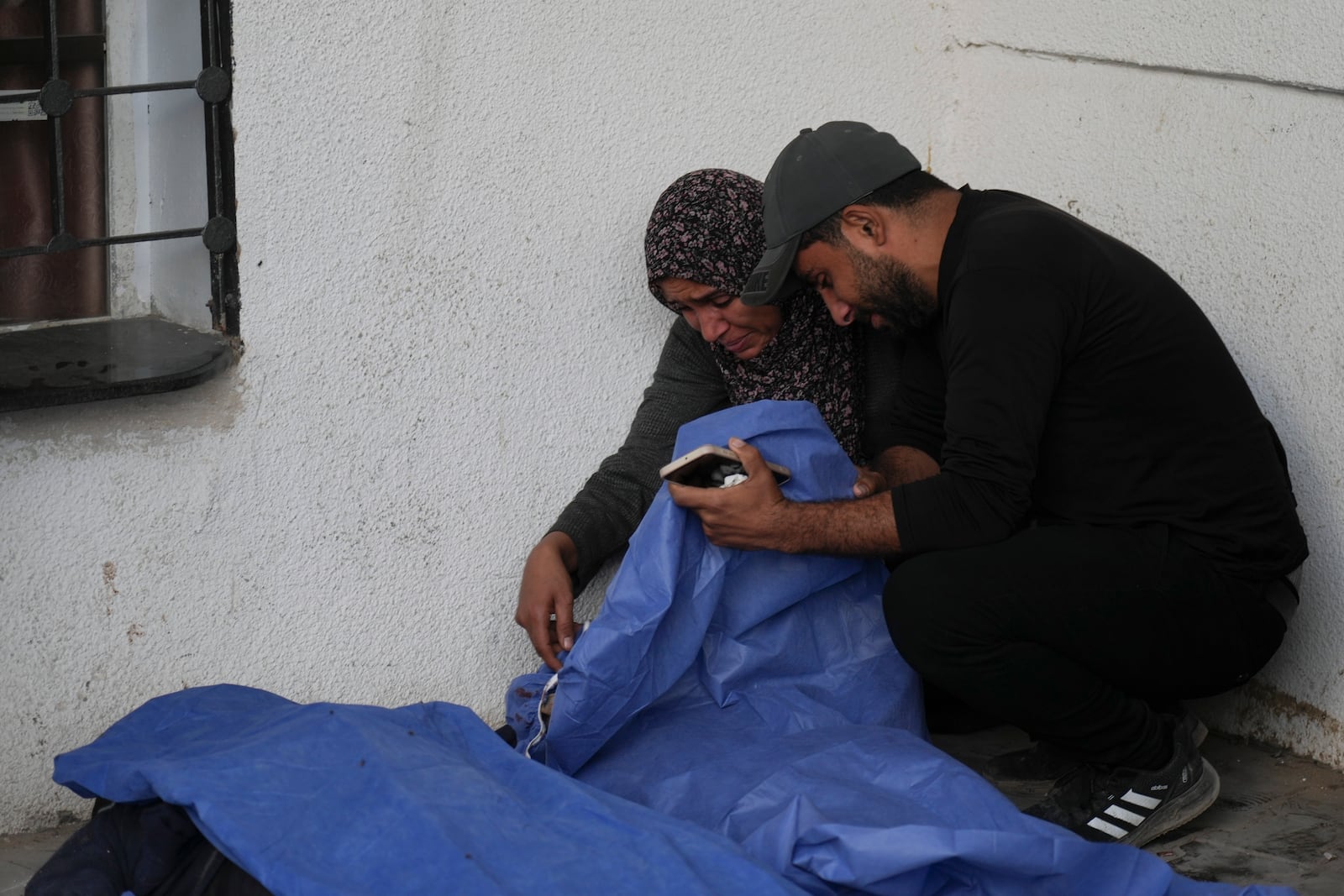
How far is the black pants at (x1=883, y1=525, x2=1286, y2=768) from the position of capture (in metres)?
2.09

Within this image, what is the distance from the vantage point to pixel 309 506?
2.28 meters

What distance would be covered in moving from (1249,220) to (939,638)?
1020 millimetres

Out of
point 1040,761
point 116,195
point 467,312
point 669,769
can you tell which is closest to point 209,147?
point 116,195

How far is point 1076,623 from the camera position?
2090mm

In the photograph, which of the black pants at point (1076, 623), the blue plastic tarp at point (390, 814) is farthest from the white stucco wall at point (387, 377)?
the black pants at point (1076, 623)

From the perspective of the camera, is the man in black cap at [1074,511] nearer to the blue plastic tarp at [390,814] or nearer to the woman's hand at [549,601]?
the woman's hand at [549,601]

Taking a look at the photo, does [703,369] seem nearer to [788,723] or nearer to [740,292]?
[740,292]

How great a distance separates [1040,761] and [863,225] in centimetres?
103

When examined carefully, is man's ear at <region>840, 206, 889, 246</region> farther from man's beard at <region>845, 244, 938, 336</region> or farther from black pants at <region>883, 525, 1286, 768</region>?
black pants at <region>883, 525, 1286, 768</region>

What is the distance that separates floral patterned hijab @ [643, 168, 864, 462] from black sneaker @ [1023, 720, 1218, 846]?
2.47 feet

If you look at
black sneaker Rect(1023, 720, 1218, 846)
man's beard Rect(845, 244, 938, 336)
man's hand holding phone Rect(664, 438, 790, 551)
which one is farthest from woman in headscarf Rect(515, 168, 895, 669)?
black sneaker Rect(1023, 720, 1218, 846)

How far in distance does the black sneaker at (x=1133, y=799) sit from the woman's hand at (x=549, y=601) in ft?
2.89

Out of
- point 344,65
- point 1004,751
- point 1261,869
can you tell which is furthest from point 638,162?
point 1261,869

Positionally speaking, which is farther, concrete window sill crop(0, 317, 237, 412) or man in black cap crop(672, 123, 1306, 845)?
man in black cap crop(672, 123, 1306, 845)
